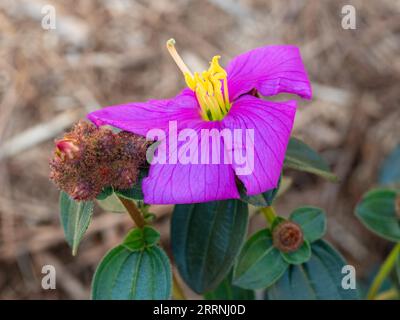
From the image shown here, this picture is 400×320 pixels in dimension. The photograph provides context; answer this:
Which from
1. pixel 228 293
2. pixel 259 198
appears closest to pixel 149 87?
pixel 228 293

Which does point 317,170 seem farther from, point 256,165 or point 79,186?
point 79,186

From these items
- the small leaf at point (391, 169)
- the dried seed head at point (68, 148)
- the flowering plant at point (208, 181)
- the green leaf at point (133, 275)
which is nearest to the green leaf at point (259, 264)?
the flowering plant at point (208, 181)

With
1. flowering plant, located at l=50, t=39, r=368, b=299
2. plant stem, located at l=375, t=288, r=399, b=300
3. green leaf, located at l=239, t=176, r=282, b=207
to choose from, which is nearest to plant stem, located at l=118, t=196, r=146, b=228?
flowering plant, located at l=50, t=39, r=368, b=299

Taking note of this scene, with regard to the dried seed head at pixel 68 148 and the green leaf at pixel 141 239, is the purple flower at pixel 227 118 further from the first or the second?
the green leaf at pixel 141 239

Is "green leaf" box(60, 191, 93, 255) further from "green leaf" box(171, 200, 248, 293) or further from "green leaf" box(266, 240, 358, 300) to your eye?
"green leaf" box(266, 240, 358, 300)
